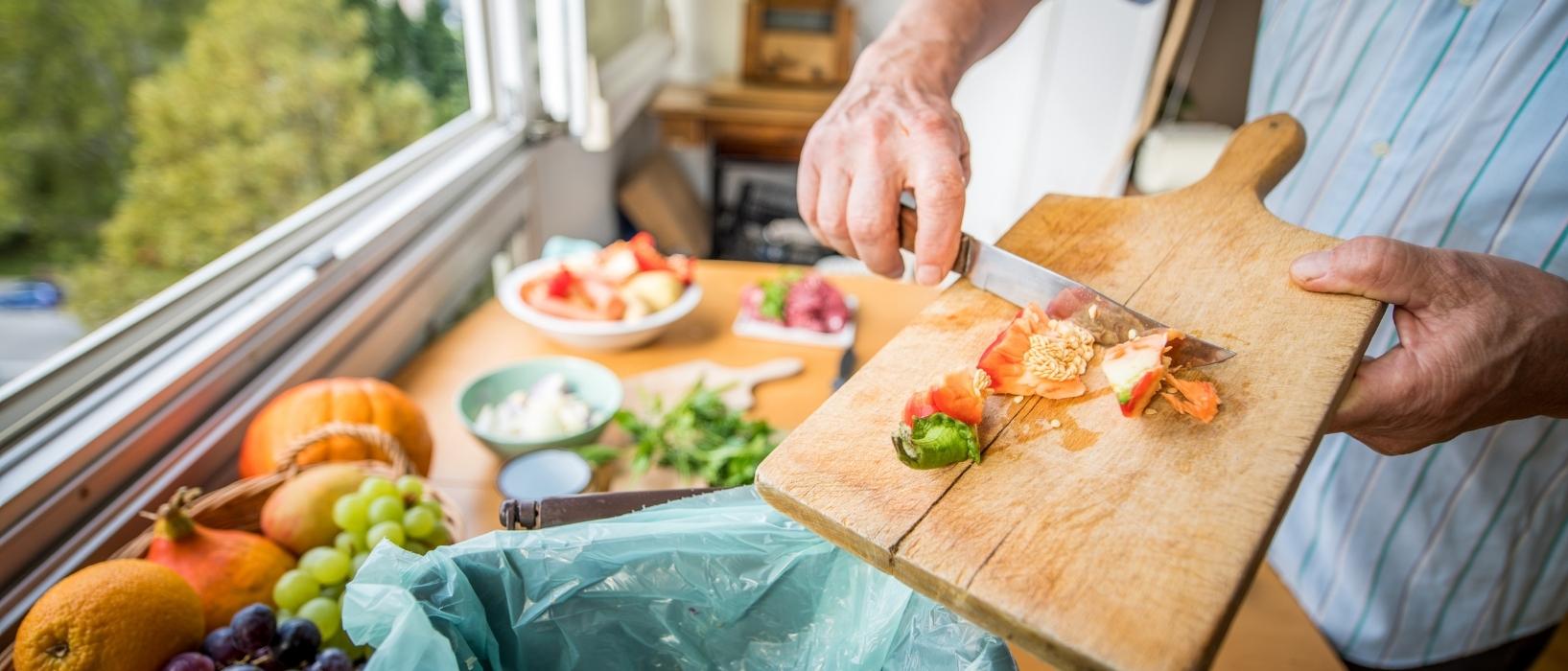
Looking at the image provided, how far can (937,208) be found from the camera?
2.61ft

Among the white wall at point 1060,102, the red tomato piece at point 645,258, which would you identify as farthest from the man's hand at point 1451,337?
the white wall at point 1060,102

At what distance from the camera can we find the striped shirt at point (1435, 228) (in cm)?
89

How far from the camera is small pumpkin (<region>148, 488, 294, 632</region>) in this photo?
2.31ft

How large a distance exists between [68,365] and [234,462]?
21cm

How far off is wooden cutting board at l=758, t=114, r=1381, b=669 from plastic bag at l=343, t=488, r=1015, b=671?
3.4 inches

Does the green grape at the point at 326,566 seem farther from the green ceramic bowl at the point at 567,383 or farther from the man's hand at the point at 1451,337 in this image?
the man's hand at the point at 1451,337

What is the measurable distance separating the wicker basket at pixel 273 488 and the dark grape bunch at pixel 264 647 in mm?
172

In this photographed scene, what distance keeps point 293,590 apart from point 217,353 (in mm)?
462

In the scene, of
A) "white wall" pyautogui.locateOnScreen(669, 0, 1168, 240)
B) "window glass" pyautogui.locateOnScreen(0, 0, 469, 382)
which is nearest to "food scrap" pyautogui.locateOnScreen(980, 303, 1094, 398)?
"window glass" pyautogui.locateOnScreen(0, 0, 469, 382)

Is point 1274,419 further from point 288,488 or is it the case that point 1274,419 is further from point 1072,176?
point 1072,176

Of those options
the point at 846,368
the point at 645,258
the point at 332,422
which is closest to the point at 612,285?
the point at 645,258

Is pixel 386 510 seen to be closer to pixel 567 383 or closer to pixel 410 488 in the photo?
pixel 410 488

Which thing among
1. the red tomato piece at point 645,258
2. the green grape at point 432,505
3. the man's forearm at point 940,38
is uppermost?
the man's forearm at point 940,38

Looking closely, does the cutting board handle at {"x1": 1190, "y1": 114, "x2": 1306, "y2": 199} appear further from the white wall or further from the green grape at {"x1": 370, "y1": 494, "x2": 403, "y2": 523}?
the white wall
